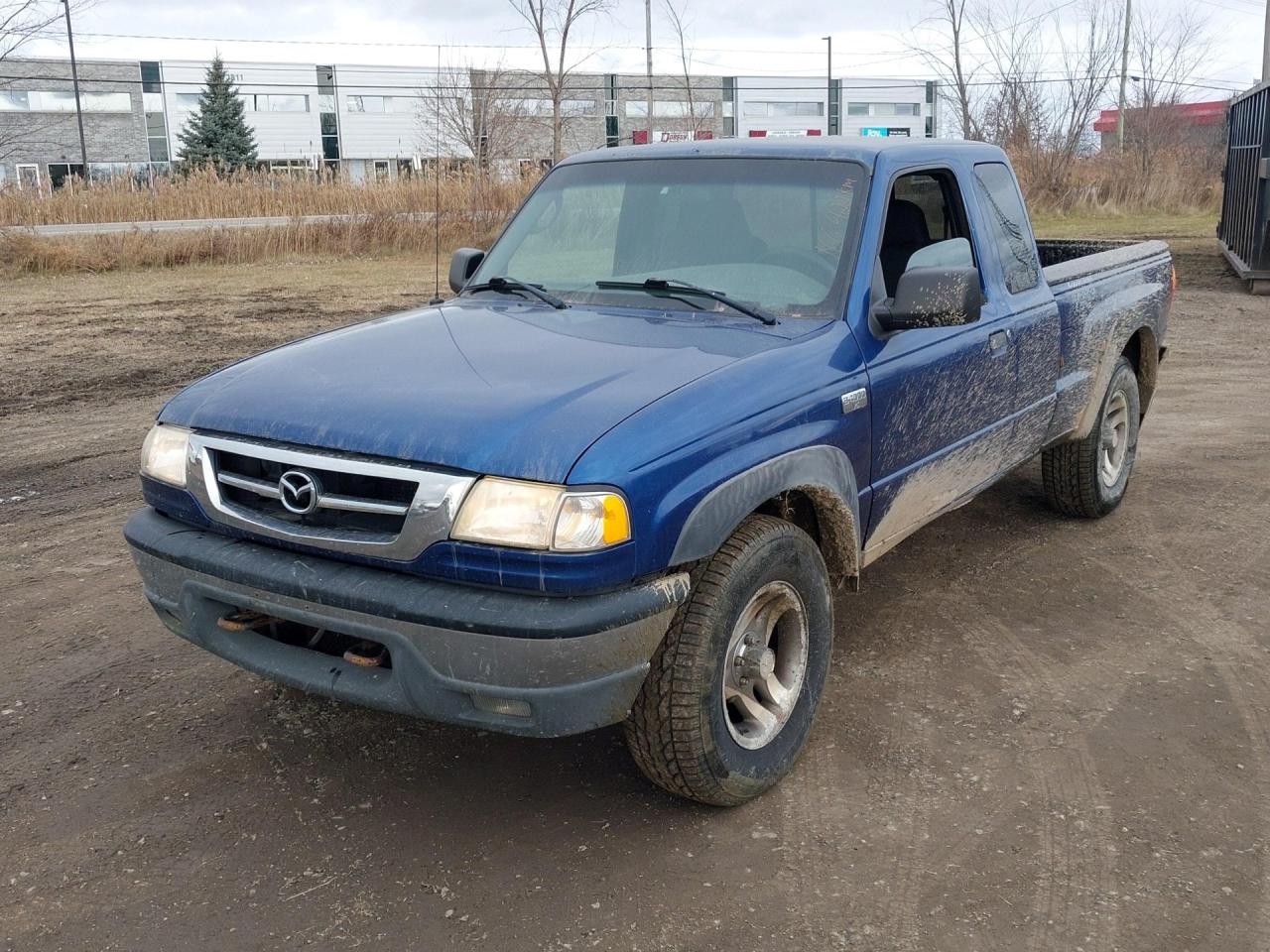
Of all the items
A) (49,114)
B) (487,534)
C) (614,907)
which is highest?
(49,114)

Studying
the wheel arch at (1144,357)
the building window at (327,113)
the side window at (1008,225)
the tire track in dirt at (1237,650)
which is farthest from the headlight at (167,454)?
the building window at (327,113)

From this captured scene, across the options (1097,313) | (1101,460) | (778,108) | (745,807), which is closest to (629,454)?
(745,807)

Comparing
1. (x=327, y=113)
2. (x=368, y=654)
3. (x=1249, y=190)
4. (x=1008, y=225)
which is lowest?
(x=368, y=654)

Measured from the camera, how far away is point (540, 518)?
9.05 ft

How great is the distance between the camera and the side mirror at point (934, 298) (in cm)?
362

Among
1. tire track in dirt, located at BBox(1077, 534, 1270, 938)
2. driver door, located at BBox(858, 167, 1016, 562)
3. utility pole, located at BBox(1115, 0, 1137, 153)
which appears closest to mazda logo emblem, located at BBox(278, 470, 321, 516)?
driver door, located at BBox(858, 167, 1016, 562)

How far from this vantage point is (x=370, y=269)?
18953 mm

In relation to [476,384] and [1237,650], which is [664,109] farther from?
[476,384]

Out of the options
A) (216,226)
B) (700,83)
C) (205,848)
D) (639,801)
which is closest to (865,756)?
(639,801)

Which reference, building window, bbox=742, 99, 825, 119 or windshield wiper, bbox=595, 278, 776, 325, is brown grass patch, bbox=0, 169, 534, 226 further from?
building window, bbox=742, 99, 825, 119

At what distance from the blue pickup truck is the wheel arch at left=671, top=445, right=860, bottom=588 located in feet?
0.03

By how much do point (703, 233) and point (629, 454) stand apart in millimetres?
1533

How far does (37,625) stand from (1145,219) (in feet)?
89.3

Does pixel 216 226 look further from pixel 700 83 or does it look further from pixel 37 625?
pixel 700 83
